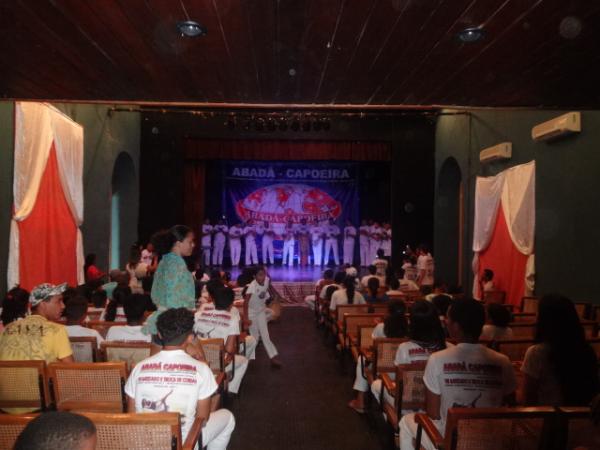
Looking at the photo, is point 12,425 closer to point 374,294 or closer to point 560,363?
point 560,363

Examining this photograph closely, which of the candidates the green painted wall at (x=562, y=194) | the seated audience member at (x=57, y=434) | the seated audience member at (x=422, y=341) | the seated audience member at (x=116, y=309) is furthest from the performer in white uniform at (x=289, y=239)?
the seated audience member at (x=57, y=434)

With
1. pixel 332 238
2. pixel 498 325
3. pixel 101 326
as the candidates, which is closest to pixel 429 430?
pixel 498 325

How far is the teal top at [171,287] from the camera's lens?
3.04m

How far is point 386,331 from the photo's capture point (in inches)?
149

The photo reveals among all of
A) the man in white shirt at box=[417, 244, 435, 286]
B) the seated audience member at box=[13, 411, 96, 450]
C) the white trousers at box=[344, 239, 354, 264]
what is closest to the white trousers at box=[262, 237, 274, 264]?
the white trousers at box=[344, 239, 354, 264]

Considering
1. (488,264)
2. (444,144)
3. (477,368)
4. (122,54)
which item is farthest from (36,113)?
(444,144)

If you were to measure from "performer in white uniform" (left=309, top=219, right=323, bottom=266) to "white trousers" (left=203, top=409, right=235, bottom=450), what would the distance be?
496 inches

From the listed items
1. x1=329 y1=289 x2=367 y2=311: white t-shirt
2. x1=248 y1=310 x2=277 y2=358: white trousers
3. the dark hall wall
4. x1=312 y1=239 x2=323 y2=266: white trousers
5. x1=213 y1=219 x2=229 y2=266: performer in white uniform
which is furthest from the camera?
x1=312 y1=239 x2=323 y2=266: white trousers

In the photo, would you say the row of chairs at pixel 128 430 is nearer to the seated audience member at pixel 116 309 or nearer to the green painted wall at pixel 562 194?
the seated audience member at pixel 116 309

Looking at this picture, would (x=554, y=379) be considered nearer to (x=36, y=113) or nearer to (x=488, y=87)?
(x=488, y=87)

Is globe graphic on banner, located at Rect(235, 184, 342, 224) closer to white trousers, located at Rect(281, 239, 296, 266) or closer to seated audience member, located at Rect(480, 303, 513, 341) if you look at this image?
white trousers, located at Rect(281, 239, 296, 266)

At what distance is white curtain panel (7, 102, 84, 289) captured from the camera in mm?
5920

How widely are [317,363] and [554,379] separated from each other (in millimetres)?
3627

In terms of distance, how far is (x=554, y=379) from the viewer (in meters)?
2.38
